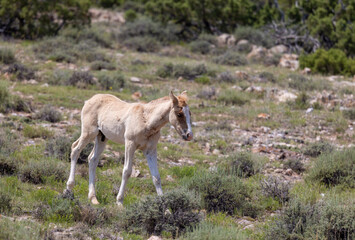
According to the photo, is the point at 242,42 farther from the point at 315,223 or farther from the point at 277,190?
the point at 315,223

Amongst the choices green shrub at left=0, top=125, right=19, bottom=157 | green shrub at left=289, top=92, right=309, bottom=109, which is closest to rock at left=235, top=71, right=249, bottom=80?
green shrub at left=289, top=92, right=309, bottom=109

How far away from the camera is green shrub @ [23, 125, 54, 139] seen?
12148 millimetres

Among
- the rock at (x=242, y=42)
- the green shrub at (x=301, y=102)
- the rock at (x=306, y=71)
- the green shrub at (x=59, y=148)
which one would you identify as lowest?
the rock at (x=242, y=42)

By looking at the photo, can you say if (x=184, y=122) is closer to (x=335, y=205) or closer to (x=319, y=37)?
(x=335, y=205)

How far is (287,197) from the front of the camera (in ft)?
29.0

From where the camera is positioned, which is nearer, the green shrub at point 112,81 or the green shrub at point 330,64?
the green shrub at point 112,81

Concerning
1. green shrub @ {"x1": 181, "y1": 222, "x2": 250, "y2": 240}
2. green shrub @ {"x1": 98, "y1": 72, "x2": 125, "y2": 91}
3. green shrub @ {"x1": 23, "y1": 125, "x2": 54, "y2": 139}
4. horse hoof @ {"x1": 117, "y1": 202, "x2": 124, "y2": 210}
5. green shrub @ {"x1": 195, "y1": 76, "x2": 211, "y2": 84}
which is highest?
green shrub @ {"x1": 181, "y1": 222, "x2": 250, "y2": 240}

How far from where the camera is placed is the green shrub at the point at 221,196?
831 cm

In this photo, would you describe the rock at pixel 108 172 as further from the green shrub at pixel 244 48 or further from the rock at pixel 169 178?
the green shrub at pixel 244 48

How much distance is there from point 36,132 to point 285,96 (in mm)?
10770

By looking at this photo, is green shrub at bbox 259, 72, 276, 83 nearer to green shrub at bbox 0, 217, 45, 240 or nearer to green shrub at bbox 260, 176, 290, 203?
green shrub at bbox 260, 176, 290, 203

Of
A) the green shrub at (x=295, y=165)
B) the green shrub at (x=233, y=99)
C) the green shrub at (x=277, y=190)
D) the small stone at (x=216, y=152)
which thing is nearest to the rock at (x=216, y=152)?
the small stone at (x=216, y=152)

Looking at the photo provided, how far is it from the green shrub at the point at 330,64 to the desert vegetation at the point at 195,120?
0.08m

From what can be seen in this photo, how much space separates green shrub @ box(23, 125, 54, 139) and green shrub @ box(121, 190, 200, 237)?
232 inches
